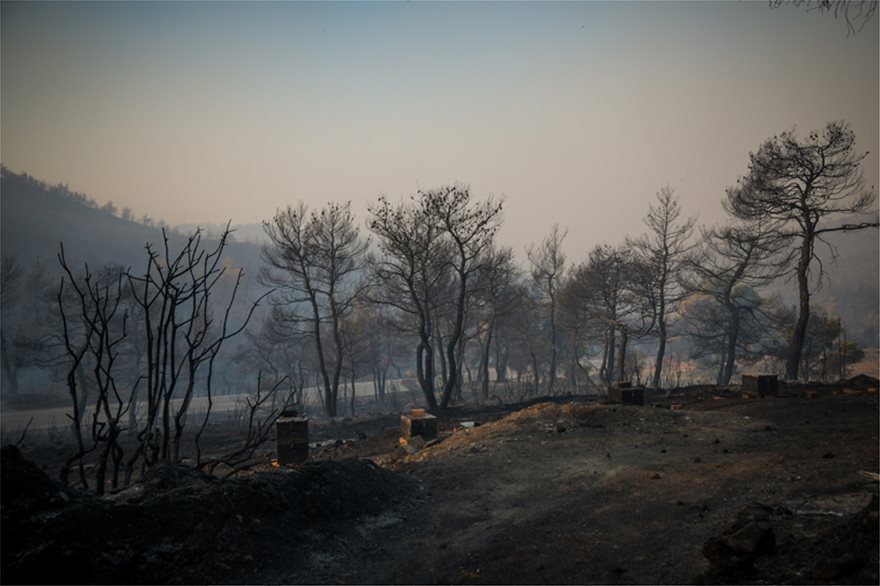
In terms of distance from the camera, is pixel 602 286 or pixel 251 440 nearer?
pixel 251 440

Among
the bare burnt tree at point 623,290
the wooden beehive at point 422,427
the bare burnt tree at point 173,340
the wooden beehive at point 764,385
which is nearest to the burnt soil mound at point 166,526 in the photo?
the bare burnt tree at point 173,340

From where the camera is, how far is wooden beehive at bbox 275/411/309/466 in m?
11.2

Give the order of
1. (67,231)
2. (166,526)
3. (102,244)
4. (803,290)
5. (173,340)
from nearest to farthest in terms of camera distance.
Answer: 1. (166,526)
2. (173,340)
3. (803,290)
4. (102,244)
5. (67,231)

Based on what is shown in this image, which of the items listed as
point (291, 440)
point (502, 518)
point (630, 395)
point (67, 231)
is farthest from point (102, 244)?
point (502, 518)

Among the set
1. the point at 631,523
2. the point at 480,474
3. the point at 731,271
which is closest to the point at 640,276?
the point at 731,271

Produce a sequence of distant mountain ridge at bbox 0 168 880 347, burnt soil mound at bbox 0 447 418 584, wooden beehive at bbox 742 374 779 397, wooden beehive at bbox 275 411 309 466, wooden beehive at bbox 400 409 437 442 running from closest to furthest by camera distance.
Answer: burnt soil mound at bbox 0 447 418 584
wooden beehive at bbox 275 411 309 466
wooden beehive at bbox 400 409 437 442
wooden beehive at bbox 742 374 779 397
distant mountain ridge at bbox 0 168 880 347

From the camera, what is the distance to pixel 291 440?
11188 mm

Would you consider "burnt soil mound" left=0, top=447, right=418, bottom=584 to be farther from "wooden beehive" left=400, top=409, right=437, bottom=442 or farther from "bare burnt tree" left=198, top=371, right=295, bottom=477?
"wooden beehive" left=400, top=409, right=437, bottom=442

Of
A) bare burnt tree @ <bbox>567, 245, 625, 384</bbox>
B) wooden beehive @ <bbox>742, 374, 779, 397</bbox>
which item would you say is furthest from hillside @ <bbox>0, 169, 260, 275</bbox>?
wooden beehive @ <bbox>742, 374, 779, 397</bbox>

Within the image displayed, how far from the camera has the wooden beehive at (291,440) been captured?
1116cm

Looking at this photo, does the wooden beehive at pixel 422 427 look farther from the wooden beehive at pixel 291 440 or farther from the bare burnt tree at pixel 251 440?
the bare burnt tree at pixel 251 440

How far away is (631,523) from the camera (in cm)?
539

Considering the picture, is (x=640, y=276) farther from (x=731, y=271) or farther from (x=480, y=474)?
(x=480, y=474)

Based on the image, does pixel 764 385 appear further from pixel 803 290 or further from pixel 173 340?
pixel 173 340
